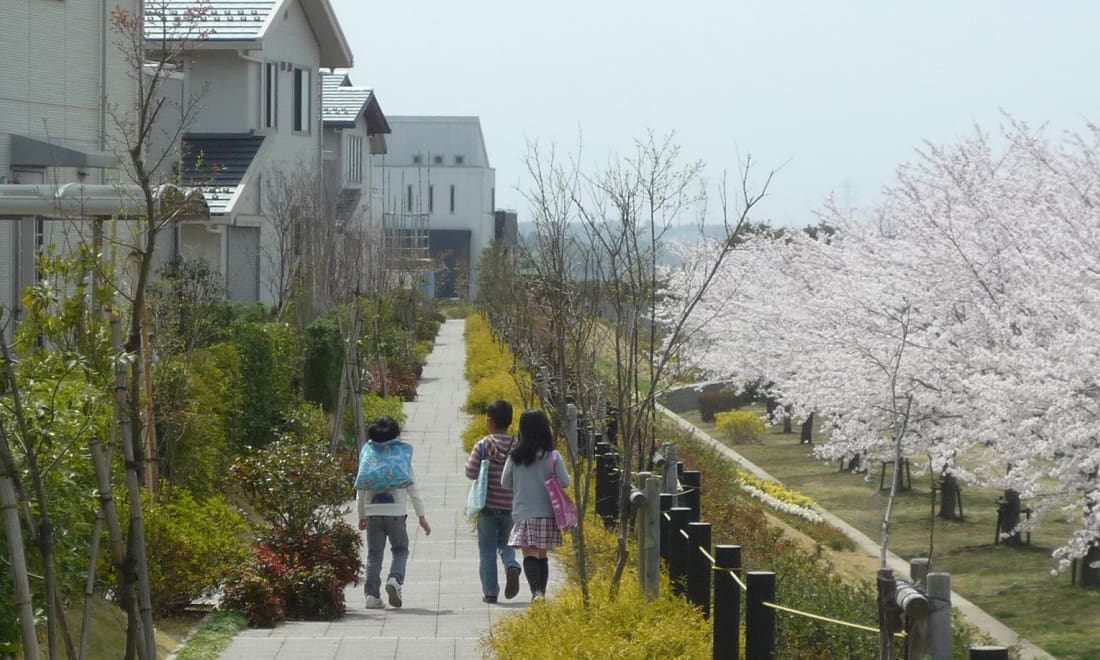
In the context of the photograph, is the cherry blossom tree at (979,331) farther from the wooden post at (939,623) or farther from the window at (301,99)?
the window at (301,99)

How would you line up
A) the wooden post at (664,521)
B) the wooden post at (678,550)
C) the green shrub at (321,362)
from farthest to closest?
the green shrub at (321,362)
the wooden post at (664,521)
the wooden post at (678,550)

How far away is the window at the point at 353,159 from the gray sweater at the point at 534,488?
1129 inches

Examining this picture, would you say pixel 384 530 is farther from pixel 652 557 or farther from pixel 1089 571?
pixel 1089 571

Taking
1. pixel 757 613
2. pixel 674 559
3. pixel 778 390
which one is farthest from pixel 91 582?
pixel 778 390

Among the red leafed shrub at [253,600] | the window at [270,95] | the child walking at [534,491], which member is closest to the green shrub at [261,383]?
the red leafed shrub at [253,600]

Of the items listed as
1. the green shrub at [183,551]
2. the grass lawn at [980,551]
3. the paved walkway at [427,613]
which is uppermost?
the green shrub at [183,551]

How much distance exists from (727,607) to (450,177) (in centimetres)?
Result: 8181

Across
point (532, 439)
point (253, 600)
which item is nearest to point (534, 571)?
point (532, 439)

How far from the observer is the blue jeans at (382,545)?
1105 centimetres

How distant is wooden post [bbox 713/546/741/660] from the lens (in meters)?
6.87

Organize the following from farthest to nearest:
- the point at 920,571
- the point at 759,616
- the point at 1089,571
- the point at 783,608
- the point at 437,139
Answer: the point at 437,139 < the point at 1089,571 < the point at 759,616 < the point at 783,608 < the point at 920,571

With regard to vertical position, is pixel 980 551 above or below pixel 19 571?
below

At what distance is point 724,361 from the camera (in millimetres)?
38719

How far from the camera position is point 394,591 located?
434 inches
